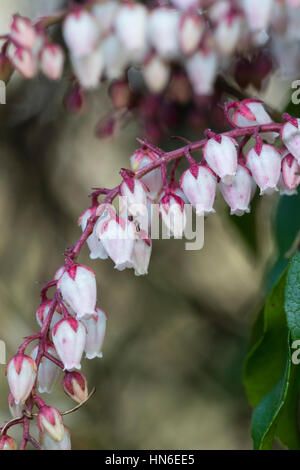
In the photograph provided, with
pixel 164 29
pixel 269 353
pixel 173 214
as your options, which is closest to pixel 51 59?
pixel 164 29

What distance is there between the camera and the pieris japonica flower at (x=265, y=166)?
0.74m

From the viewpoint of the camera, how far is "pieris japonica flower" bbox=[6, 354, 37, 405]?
66 centimetres

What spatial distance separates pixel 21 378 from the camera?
2.18 ft

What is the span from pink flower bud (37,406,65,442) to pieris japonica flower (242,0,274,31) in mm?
520

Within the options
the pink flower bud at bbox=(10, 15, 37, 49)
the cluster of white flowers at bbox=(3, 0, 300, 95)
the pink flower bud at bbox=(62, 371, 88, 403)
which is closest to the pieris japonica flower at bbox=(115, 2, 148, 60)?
the cluster of white flowers at bbox=(3, 0, 300, 95)

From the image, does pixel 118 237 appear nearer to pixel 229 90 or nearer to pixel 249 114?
pixel 249 114

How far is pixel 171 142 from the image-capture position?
1.53 meters

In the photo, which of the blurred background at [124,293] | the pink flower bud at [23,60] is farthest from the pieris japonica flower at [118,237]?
the blurred background at [124,293]

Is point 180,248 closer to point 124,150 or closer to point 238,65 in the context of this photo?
point 124,150

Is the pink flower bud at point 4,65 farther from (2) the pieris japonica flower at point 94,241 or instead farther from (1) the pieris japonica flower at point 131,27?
(2) the pieris japonica flower at point 94,241

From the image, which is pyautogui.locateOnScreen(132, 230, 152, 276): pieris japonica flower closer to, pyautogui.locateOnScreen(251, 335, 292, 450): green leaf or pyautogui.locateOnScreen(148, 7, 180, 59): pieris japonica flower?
pyautogui.locateOnScreen(251, 335, 292, 450): green leaf

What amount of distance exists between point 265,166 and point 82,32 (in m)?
0.36

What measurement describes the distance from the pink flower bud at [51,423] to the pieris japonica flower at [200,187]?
24cm

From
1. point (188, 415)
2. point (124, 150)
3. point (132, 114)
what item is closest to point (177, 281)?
point (124, 150)
